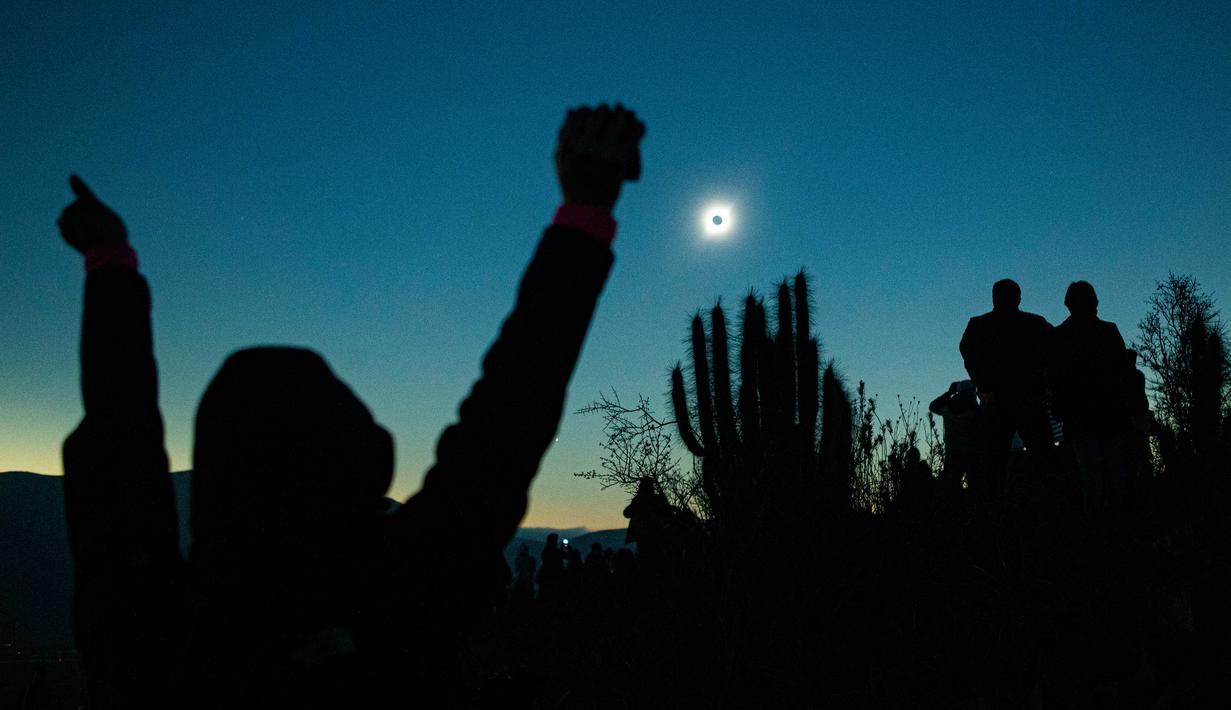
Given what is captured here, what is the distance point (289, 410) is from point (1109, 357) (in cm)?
535

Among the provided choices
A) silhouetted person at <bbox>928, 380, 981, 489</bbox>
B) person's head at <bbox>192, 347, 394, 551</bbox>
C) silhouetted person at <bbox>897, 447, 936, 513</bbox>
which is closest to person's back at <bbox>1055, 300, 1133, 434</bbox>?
silhouetted person at <bbox>897, 447, 936, 513</bbox>

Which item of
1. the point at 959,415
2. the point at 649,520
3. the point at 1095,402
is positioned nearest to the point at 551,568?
the point at 649,520

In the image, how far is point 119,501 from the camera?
88cm

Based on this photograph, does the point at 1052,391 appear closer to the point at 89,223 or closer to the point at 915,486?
the point at 915,486

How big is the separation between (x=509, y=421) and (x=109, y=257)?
0.56 m


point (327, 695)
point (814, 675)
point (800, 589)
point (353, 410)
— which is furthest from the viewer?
point (800, 589)

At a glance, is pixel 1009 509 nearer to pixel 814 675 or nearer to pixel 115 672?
pixel 814 675

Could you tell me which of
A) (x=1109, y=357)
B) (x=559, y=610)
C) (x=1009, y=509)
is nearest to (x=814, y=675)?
(x=1009, y=509)

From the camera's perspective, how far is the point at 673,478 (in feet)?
18.1

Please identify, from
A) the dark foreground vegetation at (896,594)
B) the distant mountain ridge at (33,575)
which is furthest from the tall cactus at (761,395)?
the distant mountain ridge at (33,575)

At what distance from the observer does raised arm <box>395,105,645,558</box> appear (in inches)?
30.7

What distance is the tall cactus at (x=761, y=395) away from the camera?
5801 mm

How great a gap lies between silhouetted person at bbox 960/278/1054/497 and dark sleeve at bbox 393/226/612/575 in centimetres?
493

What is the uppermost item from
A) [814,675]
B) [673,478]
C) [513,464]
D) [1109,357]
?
[1109,357]
